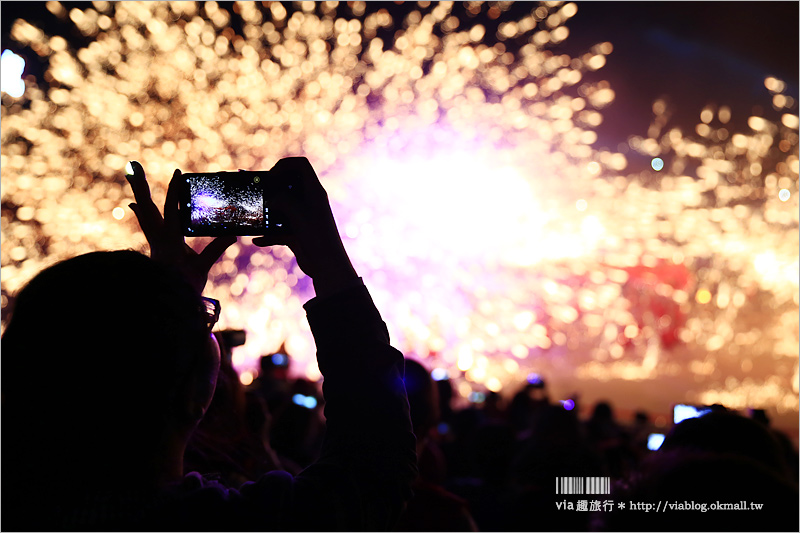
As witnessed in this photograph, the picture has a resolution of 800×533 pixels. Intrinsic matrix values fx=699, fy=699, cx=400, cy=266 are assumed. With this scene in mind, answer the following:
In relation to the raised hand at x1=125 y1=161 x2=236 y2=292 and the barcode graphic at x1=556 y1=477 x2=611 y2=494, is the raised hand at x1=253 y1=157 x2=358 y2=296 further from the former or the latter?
the barcode graphic at x1=556 y1=477 x2=611 y2=494

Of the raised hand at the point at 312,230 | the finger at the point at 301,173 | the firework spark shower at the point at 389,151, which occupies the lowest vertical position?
the raised hand at the point at 312,230

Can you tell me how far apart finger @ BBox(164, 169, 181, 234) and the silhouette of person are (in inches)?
13.4

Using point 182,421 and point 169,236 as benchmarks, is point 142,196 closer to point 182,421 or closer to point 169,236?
point 169,236

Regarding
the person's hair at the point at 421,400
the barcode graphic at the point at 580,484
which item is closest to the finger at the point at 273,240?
the person's hair at the point at 421,400

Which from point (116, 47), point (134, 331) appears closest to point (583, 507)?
point (134, 331)

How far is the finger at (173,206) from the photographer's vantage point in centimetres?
151

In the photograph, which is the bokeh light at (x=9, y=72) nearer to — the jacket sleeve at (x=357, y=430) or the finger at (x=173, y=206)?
the finger at (x=173, y=206)

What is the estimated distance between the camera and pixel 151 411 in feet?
3.67

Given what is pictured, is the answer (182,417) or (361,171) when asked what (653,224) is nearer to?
(361,171)

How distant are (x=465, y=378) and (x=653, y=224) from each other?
560 cm

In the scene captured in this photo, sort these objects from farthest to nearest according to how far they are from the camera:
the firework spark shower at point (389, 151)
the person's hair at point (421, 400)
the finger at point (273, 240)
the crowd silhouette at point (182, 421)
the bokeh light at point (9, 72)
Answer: the firework spark shower at point (389, 151)
the bokeh light at point (9, 72)
the person's hair at point (421, 400)
the finger at point (273, 240)
the crowd silhouette at point (182, 421)

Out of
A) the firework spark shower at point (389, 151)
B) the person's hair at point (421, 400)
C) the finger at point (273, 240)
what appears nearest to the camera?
the finger at point (273, 240)

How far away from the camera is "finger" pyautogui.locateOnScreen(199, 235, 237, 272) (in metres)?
1.45

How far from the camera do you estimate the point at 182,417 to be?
45.3 inches
